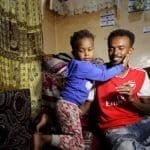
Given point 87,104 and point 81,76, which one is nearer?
point 81,76

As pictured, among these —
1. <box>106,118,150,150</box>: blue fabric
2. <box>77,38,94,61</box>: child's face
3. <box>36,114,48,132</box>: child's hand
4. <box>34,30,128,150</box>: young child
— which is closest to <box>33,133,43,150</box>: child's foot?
<box>34,30,128,150</box>: young child

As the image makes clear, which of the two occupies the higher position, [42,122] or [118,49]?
[118,49]

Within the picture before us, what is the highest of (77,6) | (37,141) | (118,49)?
(77,6)

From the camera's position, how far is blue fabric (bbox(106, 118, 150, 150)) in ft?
5.24

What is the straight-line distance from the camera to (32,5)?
2.12 meters

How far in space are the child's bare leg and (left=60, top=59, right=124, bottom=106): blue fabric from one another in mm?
245

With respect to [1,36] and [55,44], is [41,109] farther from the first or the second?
[55,44]

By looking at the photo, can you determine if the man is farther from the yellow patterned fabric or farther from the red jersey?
the yellow patterned fabric

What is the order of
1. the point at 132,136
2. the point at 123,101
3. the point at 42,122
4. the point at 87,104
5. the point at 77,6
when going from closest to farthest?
the point at 132,136
the point at 123,101
the point at 87,104
the point at 42,122
the point at 77,6

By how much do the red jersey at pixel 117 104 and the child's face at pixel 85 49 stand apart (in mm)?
196

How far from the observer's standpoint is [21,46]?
2.06 metres

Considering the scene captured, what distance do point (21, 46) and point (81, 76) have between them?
544mm

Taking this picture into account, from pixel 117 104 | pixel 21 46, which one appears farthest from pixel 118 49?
pixel 21 46

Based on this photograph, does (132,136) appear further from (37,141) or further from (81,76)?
(37,141)
